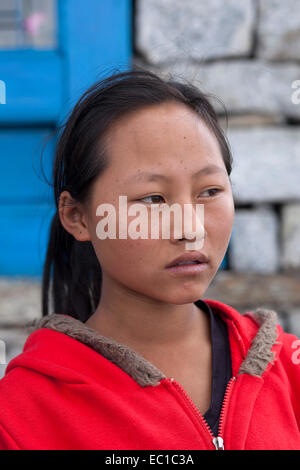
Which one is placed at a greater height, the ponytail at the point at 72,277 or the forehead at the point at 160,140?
the forehead at the point at 160,140

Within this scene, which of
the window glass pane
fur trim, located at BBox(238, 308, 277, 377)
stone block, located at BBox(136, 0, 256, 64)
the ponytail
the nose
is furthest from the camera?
the window glass pane

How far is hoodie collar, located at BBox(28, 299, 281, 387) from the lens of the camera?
3.73 feet

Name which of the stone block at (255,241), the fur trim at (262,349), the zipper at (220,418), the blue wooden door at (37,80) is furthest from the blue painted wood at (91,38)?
the zipper at (220,418)

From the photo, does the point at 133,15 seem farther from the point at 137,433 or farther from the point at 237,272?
the point at 137,433

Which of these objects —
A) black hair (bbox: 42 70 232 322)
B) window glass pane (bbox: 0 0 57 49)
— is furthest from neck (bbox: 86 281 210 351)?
window glass pane (bbox: 0 0 57 49)

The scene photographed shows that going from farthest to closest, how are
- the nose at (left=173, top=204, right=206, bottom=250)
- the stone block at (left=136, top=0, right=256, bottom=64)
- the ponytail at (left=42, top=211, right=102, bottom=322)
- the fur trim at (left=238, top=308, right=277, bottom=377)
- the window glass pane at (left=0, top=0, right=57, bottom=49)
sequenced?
the window glass pane at (left=0, top=0, right=57, bottom=49) < the stone block at (left=136, top=0, right=256, bottom=64) < the ponytail at (left=42, top=211, right=102, bottom=322) < the fur trim at (left=238, top=308, right=277, bottom=377) < the nose at (left=173, top=204, right=206, bottom=250)

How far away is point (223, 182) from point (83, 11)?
149 centimetres

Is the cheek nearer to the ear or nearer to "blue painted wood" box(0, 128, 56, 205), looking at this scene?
the ear

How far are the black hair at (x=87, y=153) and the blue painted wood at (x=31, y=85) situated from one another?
1.12 m

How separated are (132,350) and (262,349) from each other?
0.28 m

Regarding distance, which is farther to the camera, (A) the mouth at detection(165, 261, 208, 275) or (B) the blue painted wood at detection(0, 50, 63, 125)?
(B) the blue painted wood at detection(0, 50, 63, 125)

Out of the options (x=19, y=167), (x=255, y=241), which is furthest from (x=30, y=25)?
(x=255, y=241)

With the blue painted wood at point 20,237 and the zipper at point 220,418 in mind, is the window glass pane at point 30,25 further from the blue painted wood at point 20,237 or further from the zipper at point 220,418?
the zipper at point 220,418

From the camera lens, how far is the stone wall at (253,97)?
234 cm
